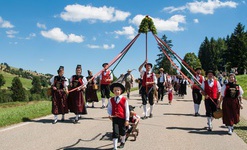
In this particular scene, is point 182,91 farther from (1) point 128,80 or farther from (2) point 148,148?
(2) point 148,148

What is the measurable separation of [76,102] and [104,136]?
9.63ft

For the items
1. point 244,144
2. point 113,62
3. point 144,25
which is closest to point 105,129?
point 113,62

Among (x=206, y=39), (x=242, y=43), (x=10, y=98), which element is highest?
(x=206, y=39)

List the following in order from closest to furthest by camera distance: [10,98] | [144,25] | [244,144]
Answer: [244,144]
[144,25]
[10,98]

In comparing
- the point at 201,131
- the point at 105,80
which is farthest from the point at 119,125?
the point at 105,80

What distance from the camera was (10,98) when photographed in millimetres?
97438

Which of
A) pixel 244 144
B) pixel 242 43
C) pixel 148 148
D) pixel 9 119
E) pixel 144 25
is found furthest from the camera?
pixel 242 43

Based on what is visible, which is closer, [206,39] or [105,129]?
[105,129]

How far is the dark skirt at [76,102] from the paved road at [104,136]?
431mm

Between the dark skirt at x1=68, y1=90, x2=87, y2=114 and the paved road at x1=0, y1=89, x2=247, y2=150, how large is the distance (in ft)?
1.42

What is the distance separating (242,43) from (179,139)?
74.2 m

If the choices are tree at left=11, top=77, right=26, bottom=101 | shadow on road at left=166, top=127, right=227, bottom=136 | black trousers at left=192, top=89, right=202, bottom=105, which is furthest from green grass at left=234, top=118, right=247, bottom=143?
tree at left=11, top=77, right=26, bottom=101

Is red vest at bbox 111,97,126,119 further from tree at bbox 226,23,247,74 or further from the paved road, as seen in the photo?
tree at bbox 226,23,247,74

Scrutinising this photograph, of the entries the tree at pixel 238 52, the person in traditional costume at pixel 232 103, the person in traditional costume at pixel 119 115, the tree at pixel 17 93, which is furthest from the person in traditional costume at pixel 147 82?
the tree at pixel 17 93
